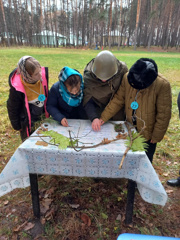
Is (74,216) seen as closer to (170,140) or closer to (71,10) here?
(170,140)

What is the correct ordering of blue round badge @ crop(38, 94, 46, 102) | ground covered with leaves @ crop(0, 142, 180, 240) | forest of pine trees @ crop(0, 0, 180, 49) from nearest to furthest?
ground covered with leaves @ crop(0, 142, 180, 240), blue round badge @ crop(38, 94, 46, 102), forest of pine trees @ crop(0, 0, 180, 49)

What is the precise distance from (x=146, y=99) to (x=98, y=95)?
0.56 metres

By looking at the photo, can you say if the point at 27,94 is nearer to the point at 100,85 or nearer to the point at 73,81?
the point at 73,81

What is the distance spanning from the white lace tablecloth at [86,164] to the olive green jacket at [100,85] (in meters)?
0.72

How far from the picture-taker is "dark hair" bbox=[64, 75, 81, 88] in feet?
6.31

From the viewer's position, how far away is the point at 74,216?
6.86ft

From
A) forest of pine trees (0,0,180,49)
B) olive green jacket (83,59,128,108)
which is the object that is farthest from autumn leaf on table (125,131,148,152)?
forest of pine trees (0,0,180,49)

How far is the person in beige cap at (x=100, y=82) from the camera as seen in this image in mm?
1974

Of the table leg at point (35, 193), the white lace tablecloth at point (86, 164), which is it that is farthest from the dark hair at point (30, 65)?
the table leg at point (35, 193)

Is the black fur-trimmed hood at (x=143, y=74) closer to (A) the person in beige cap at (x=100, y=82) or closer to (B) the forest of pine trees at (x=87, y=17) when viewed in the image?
(A) the person in beige cap at (x=100, y=82)

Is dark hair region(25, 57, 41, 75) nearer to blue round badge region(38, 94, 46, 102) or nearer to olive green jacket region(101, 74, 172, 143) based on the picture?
blue round badge region(38, 94, 46, 102)

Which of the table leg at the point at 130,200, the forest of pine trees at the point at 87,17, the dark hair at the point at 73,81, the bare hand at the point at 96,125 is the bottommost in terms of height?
the table leg at the point at 130,200

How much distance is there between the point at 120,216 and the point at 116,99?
1.32 meters

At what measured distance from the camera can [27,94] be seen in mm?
2158
